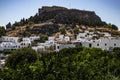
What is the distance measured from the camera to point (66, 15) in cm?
9756

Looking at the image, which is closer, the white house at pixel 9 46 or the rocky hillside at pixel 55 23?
the white house at pixel 9 46

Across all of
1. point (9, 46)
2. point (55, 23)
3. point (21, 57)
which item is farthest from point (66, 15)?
point (21, 57)

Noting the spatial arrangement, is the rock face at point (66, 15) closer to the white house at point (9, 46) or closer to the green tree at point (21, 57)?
the white house at point (9, 46)

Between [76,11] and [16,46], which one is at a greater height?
[76,11]

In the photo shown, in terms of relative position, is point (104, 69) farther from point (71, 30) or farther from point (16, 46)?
point (71, 30)

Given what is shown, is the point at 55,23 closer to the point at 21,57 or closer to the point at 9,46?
the point at 9,46

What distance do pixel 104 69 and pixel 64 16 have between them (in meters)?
73.2

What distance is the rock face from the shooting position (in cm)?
9488

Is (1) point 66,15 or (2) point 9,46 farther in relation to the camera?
(1) point 66,15

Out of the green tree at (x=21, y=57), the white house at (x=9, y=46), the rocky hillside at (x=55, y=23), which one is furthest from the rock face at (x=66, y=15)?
the green tree at (x=21, y=57)

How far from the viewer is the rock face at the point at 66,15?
94.9 meters

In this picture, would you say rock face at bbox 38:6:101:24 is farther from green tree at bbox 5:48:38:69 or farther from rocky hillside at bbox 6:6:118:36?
green tree at bbox 5:48:38:69

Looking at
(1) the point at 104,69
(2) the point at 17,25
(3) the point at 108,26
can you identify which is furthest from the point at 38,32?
(1) the point at 104,69

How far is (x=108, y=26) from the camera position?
95875mm
